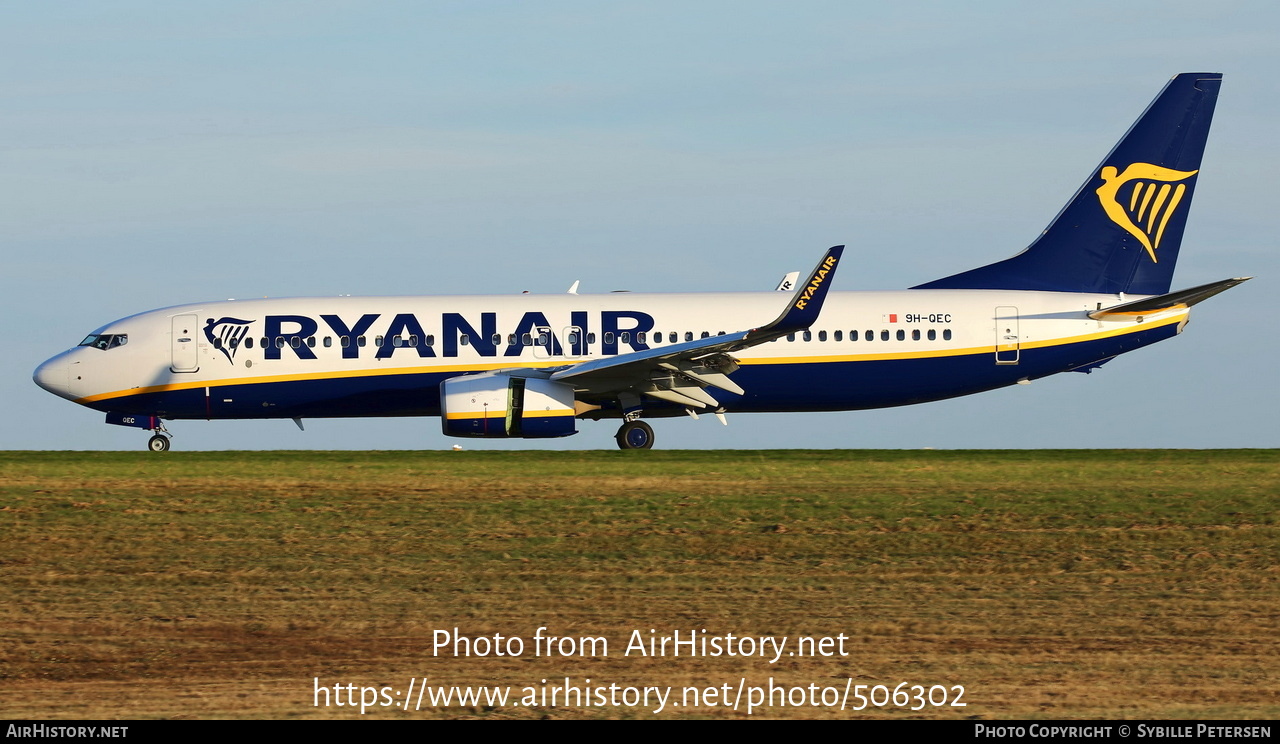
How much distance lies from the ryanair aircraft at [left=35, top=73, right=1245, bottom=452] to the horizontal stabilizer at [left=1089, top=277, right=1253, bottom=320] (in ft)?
0.12

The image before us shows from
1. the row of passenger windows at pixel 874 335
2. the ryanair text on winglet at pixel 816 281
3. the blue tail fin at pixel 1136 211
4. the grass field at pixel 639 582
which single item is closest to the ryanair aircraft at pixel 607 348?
the row of passenger windows at pixel 874 335

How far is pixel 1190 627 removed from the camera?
1255cm

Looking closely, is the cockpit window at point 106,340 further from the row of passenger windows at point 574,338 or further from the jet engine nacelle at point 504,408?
the jet engine nacelle at point 504,408

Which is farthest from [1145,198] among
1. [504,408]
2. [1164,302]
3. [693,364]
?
[504,408]

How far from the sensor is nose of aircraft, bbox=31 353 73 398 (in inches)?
1152

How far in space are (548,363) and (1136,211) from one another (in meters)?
13.0

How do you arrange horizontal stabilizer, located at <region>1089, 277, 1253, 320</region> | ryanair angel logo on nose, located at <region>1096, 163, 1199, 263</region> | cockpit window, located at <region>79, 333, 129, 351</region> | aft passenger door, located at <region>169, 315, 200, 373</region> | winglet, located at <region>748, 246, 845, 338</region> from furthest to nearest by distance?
ryanair angel logo on nose, located at <region>1096, 163, 1199, 263</region>, cockpit window, located at <region>79, 333, 129, 351</region>, aft passenger door, located at <region>169, 315, 200, 373</region>, horizontal stabilizer, located at <region>1089, 277, 1253, 320</region>, winglet, located at <region>748, 246, 845, 338</region>

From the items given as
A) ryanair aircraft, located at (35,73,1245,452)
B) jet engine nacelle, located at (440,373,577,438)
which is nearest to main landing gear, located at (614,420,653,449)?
ryanair aircraft, located at (35,73,1245,452)

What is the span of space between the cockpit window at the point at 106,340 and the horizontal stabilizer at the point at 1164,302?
19.9 m

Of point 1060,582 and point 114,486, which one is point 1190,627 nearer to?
point 1060,582
